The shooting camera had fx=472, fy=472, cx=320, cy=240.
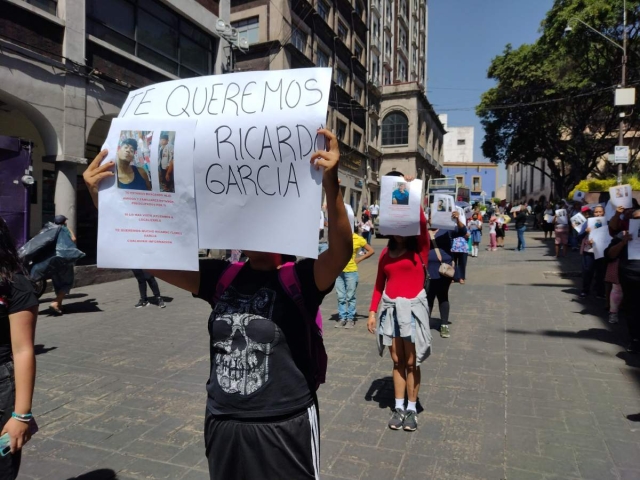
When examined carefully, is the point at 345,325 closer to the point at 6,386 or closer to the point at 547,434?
the point at 547,434

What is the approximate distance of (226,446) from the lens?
6.14ft

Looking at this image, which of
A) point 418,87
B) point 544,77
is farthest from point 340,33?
point 418,87

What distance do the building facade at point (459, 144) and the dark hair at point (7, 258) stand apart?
315 ft

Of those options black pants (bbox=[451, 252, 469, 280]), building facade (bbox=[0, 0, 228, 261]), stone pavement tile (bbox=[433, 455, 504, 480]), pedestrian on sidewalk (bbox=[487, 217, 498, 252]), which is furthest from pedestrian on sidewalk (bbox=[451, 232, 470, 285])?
pedestrian on sidewalk (bbox=[487, 217, 498, 252])

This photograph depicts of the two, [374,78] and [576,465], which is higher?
[374,78]

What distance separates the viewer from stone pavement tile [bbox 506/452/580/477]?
328 cm

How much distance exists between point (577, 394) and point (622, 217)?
2.83 metres

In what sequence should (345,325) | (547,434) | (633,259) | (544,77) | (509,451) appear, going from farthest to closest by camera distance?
(544,77) → (345,325) → (633,259) → (547,434) → (509,451)

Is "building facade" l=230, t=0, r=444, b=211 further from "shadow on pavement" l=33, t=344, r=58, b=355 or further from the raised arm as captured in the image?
the raised arm


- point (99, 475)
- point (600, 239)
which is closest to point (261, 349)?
point (99, 475)

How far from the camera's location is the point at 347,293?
7609 millimetres

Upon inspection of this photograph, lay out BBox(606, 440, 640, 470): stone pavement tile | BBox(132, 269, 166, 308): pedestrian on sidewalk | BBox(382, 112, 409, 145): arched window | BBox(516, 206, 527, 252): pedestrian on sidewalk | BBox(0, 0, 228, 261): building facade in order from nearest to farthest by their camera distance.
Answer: BBox(606, 440, 640, 470): stone pavement tile < BBox(132, 269, 166, 308): pedestrian on sidewalk < BBox(0, 0, 228, 261): building facade < BBox(516, 206, 527, 252): pedestrian on sidewalk < BBox(382, 112, 409, 145): arched window

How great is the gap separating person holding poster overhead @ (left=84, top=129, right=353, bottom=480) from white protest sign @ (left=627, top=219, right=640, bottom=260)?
525cm

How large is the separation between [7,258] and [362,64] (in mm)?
34091
